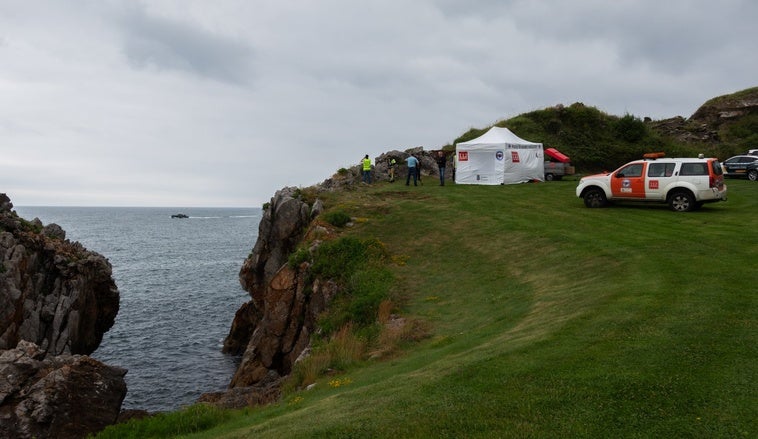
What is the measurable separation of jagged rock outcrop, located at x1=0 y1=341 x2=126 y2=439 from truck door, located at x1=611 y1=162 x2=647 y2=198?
23.8m

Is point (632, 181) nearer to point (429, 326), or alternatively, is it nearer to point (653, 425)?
point (429, 326)

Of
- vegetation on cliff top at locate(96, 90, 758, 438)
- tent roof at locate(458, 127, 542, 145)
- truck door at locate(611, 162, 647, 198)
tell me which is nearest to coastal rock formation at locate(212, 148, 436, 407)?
vegetation on cliff top at locate(96, 90, 758, 438)

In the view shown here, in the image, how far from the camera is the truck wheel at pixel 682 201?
2535 cm

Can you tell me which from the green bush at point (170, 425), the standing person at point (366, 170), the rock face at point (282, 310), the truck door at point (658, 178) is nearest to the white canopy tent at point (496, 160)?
the standing person at point (366, 170)

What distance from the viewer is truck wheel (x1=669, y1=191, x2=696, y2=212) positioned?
25.3 meters

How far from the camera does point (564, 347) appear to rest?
30.2 feet

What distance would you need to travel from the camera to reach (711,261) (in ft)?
47.3

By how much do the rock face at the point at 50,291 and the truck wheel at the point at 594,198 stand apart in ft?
90.7

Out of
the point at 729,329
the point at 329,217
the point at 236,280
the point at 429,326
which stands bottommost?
the point at 236,280

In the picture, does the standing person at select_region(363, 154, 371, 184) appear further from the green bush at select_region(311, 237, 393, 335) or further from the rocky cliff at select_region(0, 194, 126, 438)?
the rocky cliff at select_region(0, 194, 126, 438)

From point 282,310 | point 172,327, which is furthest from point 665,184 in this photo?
point 172,327

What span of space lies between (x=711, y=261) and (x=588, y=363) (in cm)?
837

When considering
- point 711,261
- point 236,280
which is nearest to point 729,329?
point 711,261

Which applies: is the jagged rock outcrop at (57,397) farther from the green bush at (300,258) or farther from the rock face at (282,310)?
the green bush at (300,258)
